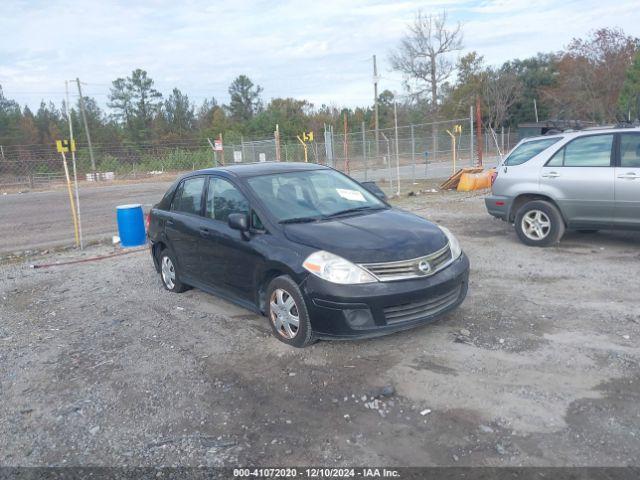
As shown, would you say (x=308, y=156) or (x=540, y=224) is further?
(x=308, y=156)

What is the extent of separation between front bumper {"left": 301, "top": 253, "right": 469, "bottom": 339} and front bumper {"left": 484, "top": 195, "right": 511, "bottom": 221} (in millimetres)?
4131

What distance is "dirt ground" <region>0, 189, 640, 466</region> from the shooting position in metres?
3.18

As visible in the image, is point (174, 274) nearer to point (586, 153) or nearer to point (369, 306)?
point (369, 306)

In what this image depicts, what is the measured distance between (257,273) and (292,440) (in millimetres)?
1866

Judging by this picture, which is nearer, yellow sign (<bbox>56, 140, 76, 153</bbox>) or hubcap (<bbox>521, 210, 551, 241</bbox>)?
hubcap (<bbox>521, 210, 551, 241</bbox>)

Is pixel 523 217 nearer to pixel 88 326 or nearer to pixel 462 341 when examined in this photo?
pixel 462 341

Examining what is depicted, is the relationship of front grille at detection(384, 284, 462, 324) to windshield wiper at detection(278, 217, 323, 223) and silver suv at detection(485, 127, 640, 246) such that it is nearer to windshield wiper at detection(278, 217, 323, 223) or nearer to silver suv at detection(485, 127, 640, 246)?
windshield wiper at detection(278, 217, 323, 223)

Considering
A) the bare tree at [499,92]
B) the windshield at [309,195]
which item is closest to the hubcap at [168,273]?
the windshield at [309,195]

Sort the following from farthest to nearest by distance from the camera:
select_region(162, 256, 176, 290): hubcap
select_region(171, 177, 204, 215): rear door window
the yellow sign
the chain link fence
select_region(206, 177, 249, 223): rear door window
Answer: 1. the chain link fence
2. the yellow sign
3. select_region(162, 256, 176, 290): hubcap
4. select_region(171, 177, 204, 215): rear door window
5. select_region(206, 177, 249, 223): rear door window

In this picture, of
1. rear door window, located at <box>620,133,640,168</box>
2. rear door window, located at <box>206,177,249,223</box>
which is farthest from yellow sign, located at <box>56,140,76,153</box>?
rear door window, located at <box>620,133,640,168</box>

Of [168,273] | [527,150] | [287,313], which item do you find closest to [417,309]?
[287,313]

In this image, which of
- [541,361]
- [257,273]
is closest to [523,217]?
[541,361]

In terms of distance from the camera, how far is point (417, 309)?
4.34 meters

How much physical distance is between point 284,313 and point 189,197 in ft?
7.29
